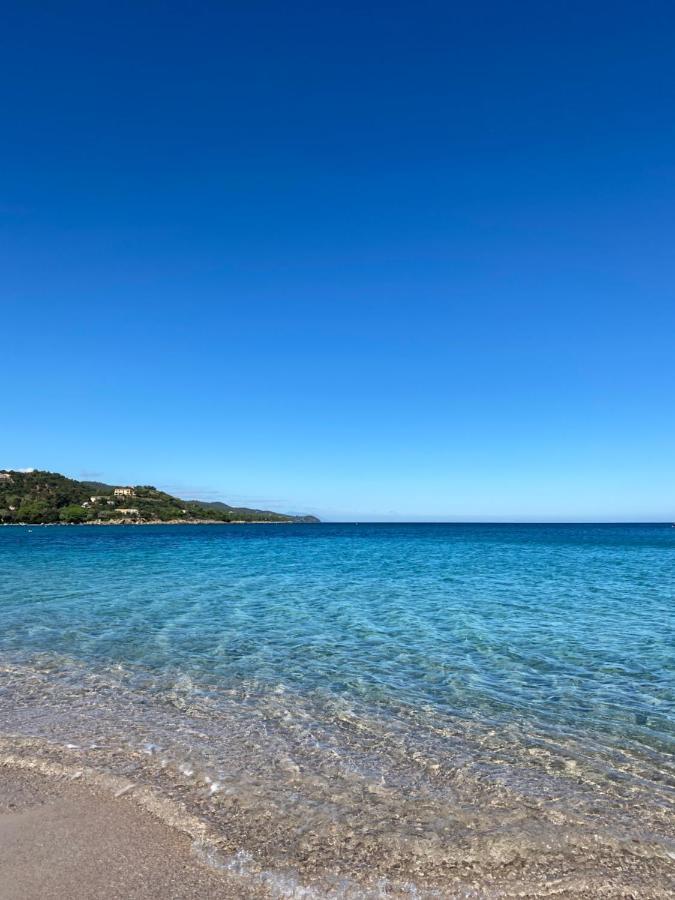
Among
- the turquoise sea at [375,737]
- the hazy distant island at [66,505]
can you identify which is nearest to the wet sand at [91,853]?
the turquoise sea at [375,737]

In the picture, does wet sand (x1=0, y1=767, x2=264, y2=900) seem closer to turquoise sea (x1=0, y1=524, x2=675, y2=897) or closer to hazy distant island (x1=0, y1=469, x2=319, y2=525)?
turquoise sea (x1=0, y1=524, x2=675, y2=897)

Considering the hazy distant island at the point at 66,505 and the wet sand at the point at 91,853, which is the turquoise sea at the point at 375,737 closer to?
the wet sand at the point at 91,853

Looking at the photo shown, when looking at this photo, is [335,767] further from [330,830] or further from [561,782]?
[561,782]

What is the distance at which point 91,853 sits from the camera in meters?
4.55

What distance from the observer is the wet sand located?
4094mm

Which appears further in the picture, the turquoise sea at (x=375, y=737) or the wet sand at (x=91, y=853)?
the turquoise sea at (x=375, y=737)

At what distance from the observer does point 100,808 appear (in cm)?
534

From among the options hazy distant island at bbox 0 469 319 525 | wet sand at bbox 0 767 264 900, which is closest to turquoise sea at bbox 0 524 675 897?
wet sand at bbox 0 767 264 900

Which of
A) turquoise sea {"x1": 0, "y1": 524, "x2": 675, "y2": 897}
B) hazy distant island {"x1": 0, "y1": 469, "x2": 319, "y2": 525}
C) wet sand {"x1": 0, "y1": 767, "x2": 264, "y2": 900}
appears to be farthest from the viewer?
hazy distant island {"x1": 0, "y1": 469, "x2": 319, "y2": 525}

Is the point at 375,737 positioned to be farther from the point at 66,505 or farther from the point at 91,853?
the point at 66,505

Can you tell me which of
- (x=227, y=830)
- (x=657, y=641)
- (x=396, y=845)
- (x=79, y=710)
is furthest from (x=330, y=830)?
(x=657, y=641)

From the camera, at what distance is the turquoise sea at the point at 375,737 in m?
4.69

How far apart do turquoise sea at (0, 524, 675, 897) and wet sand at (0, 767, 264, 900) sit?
222 mm

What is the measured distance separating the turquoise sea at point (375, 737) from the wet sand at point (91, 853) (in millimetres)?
222
